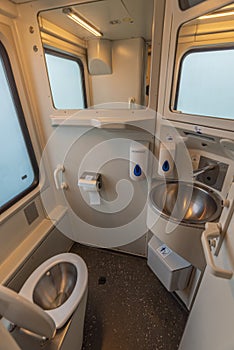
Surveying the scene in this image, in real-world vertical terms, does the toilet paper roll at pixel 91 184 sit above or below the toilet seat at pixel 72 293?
above

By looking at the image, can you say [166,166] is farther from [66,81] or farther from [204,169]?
[66,81]

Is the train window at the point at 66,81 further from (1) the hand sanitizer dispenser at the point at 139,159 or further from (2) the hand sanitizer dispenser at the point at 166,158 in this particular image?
(2) the hand sanitizer dispenser at the point at 166,158

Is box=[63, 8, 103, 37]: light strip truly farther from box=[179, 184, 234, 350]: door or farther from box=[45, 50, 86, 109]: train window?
box=[179, 184, 234, 350]: door

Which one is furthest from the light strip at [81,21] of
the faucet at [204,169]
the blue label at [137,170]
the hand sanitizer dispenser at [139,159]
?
the faucet at [204,169]

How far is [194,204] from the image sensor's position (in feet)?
4.34

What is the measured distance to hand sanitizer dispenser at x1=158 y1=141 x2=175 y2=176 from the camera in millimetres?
1239

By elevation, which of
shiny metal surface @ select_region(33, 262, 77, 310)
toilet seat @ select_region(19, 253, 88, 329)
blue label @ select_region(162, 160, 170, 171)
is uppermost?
blue label @ select_region(162, 160, 170, 171)

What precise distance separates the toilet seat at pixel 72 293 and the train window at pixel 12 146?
1.91 ft

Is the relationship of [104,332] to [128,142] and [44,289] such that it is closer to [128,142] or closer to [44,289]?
[44,289]

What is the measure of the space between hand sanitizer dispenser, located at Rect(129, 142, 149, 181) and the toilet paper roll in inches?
13.6

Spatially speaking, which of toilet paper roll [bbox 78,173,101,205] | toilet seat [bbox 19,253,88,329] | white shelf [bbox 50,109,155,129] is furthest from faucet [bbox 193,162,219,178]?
toilet seat [bbox 19,253,88,329]

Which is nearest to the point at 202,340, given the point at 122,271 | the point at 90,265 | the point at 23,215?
the point at 122,271

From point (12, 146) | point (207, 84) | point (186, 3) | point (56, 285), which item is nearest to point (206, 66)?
point (207, 84)

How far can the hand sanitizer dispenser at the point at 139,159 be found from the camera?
130 cm
